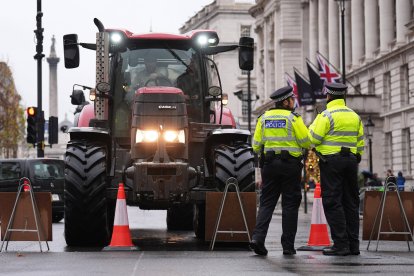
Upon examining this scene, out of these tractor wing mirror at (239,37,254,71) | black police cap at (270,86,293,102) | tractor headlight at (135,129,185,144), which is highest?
tractor wing mirror at (239,37,254,71)

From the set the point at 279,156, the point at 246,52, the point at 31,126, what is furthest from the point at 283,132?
the point at 31,126

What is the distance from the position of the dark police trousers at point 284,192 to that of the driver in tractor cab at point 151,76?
2888 millimetres

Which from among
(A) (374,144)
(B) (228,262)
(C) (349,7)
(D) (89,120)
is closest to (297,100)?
(A) (374,144)

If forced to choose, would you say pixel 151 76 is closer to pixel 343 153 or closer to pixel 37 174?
pixel 343 153

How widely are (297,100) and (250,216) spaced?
43.8m

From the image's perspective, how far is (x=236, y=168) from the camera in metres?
15.5

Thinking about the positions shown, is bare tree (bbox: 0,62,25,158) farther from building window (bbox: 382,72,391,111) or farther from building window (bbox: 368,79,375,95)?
building window (bbox: 382,72,391,111)

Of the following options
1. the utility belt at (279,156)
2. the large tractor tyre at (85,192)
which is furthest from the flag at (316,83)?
the utility belt at (279,156)

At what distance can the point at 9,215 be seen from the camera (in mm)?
15531

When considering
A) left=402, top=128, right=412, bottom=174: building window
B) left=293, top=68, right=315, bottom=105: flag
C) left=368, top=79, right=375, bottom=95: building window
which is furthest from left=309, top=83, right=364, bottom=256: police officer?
left=368, top=79, right=375, bottom=95: building window

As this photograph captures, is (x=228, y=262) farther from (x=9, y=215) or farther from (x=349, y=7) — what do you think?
(x=349, y=7)

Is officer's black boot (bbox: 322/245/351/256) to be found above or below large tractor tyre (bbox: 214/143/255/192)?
below

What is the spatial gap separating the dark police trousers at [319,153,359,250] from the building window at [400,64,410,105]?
139 feet

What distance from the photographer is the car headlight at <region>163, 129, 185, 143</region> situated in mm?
15328
